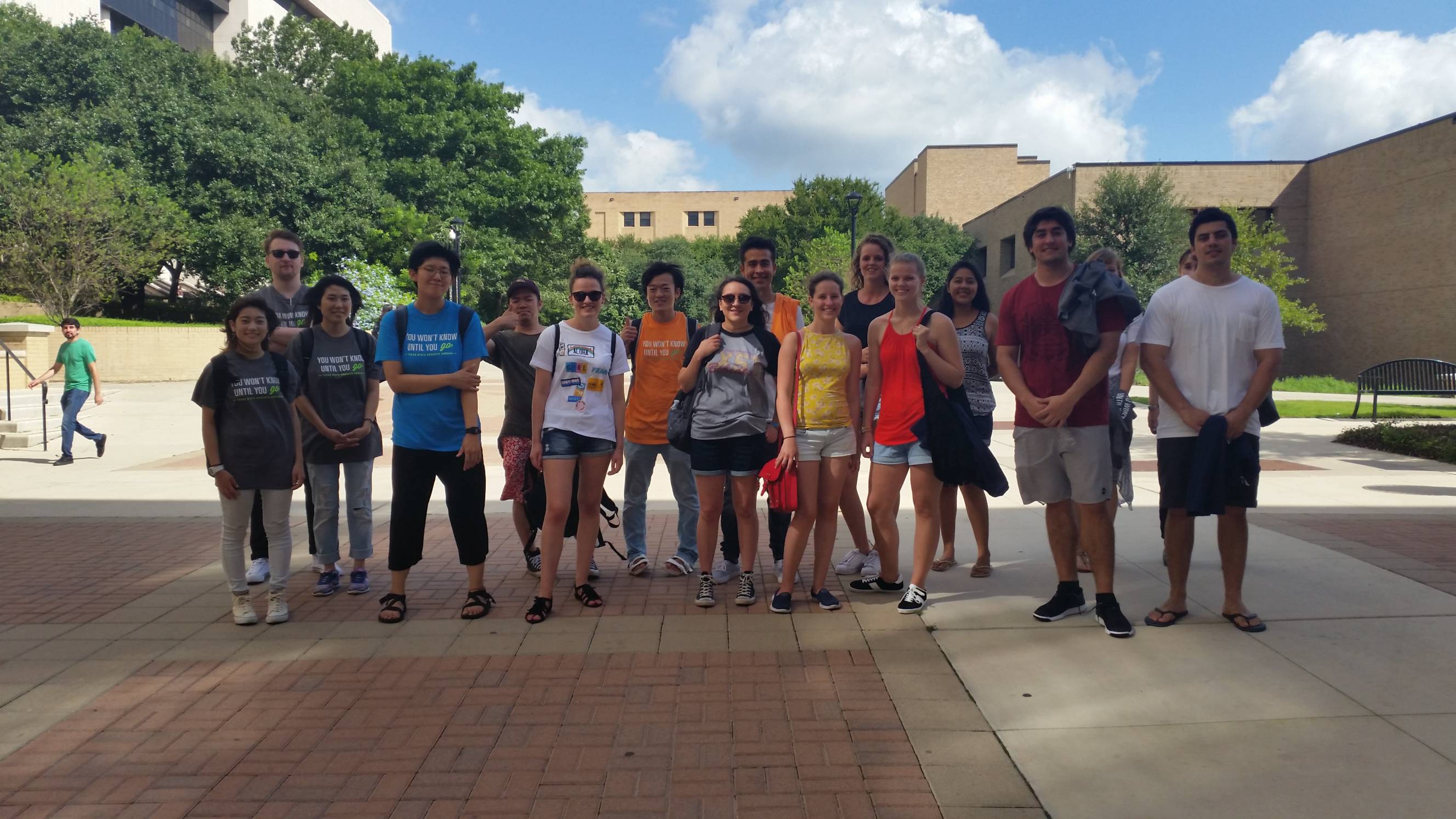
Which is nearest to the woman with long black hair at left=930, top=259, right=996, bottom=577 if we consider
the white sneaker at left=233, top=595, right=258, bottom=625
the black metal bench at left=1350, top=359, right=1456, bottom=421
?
the white sneaker at left=233, top=595, right=258, bottom=625

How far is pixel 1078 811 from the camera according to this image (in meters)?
2.83

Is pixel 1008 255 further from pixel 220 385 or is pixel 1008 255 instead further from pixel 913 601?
pixel 220 385

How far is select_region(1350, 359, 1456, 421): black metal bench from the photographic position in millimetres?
15031

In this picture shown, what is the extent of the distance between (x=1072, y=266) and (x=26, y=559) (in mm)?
6856

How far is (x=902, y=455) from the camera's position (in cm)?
500

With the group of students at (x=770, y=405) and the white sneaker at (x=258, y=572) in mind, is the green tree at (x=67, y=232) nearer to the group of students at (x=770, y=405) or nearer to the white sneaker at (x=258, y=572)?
the white sneaker at (x=258, y=572)

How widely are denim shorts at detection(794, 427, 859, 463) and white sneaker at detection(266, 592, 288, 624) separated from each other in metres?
2.79

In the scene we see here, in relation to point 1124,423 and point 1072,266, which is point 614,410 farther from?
point 1124,423

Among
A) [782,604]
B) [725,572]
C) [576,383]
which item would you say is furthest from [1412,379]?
[576,383]

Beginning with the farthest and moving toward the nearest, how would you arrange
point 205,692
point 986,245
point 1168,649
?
point 986,245, point 1168,649, point 205,692

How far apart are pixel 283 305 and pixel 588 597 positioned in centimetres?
259

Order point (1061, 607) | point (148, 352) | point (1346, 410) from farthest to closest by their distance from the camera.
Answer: point (148, 352) → point (1346, 410) → point (1061, 607)

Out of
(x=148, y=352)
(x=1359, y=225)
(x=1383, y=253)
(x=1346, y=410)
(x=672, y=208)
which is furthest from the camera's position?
(x=672, y=208)

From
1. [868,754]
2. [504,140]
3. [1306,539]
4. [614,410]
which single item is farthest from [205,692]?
[504,140]
